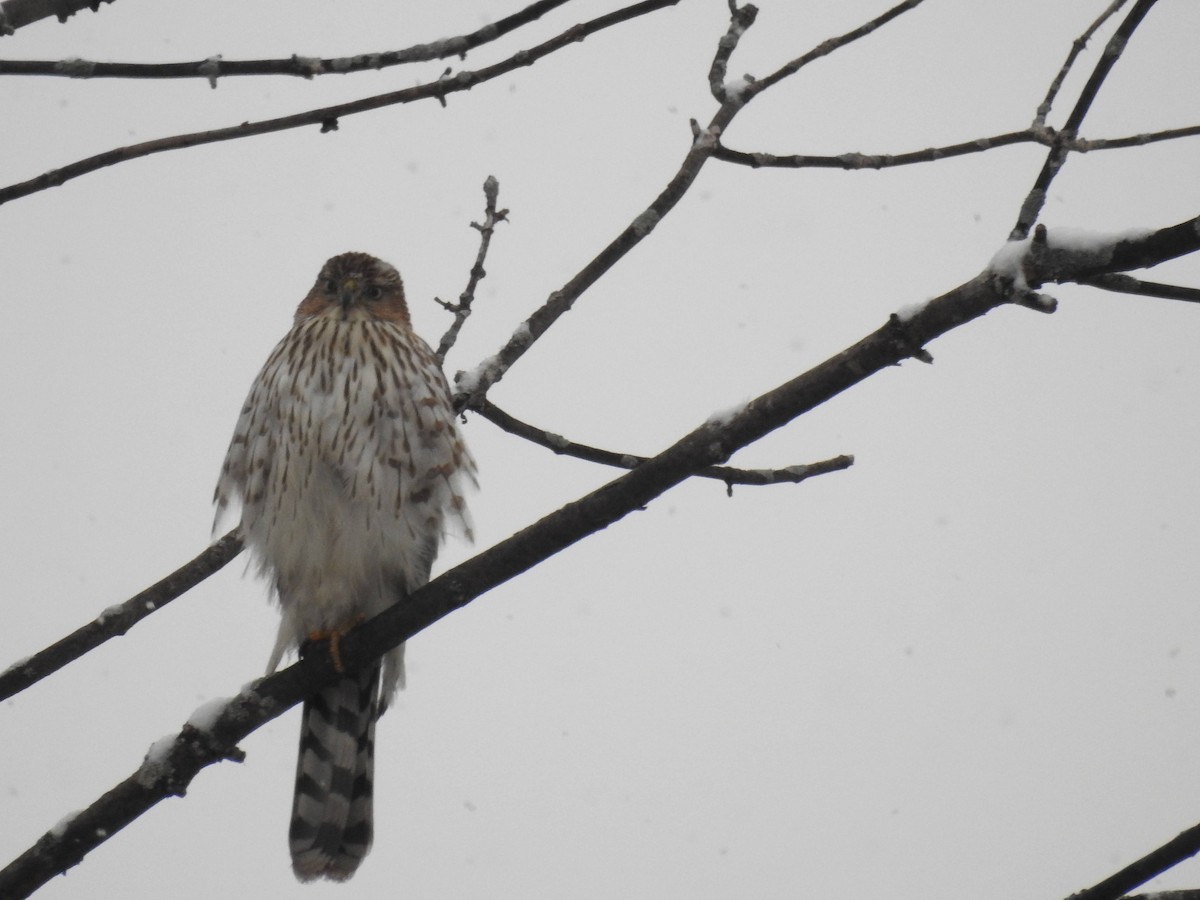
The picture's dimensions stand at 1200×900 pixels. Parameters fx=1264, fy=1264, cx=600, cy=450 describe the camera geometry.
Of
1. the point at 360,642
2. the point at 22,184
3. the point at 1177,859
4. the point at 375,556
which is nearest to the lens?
the point at 22,184

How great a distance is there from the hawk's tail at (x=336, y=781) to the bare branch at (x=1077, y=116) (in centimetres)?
292

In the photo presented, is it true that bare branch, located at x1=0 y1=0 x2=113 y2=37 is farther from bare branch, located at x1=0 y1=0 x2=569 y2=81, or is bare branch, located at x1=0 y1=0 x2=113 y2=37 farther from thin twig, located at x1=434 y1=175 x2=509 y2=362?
thin twig, located at x1=434 y1=175 x2=509 y2=362

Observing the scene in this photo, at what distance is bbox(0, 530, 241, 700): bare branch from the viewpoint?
368 centimetres

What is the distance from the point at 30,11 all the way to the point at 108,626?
231 cm

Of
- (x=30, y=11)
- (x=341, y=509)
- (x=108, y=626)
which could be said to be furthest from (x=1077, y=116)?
(x=108, y=626)

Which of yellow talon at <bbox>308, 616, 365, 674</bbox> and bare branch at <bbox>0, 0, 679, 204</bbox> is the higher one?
yellow talon at <bbox>308, 616, 365, 674</bbox>

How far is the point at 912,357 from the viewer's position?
9.11 ft

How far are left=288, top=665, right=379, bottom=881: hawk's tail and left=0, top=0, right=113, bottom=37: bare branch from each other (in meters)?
2.94

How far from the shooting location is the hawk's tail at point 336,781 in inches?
182

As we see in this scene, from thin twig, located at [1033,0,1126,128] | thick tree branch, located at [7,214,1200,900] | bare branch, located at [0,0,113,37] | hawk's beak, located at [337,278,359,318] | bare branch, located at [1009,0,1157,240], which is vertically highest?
hawk's beak, located at [337,278,359,318]

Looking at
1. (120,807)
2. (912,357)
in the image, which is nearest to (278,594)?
(120,807)

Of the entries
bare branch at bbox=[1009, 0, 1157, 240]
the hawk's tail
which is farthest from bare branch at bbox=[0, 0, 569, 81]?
the hawk's tail

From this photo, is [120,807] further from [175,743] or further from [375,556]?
[375,556]

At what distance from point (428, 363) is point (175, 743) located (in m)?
1.96
